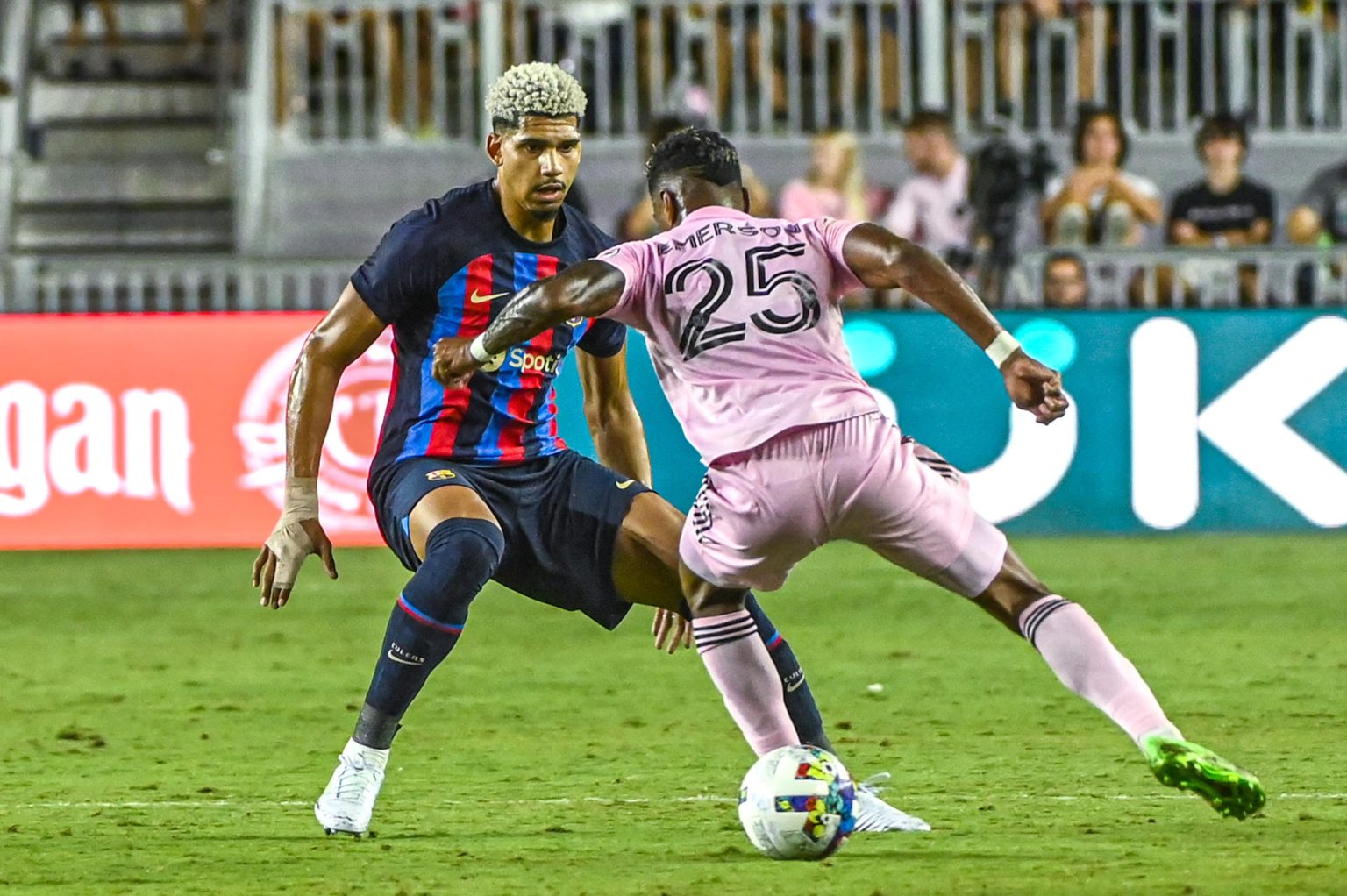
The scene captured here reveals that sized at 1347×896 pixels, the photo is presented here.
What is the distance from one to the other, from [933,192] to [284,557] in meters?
9.69

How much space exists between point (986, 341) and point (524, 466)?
1.67 metres

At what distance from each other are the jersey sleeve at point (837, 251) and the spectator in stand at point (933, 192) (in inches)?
378

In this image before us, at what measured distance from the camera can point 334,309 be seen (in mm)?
6852

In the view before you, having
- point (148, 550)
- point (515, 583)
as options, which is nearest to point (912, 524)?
point (515, 583)

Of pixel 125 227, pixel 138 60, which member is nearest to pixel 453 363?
pixel 125 227

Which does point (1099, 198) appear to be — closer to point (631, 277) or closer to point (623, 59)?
point (623, 59)

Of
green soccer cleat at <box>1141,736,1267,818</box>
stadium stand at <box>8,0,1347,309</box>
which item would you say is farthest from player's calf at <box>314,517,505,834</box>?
stadium stand at <box>8,0,1347,309</box>

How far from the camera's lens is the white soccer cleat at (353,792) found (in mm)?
6426

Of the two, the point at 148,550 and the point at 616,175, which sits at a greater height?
the point at 616,175

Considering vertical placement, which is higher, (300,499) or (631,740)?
(300,499)

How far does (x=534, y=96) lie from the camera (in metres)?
6.72

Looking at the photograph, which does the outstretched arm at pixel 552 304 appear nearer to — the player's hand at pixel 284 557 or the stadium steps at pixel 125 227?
the player's hand at pixel 284 557

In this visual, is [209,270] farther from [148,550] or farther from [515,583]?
[515,583]

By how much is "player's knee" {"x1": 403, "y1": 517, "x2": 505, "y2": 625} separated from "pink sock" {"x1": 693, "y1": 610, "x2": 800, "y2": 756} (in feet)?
2.09
